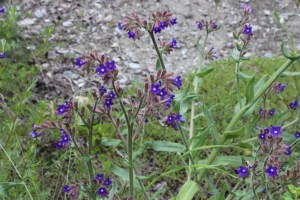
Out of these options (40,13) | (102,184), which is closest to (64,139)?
(102,184)

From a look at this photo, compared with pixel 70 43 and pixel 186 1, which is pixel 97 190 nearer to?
pixel 70 43

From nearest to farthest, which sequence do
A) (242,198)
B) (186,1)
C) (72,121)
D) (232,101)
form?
(72,121) < (242,198) < (232,101) < (186,1)

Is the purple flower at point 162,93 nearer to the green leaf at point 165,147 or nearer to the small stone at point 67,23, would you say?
Answer: the green leaf at point 165,147

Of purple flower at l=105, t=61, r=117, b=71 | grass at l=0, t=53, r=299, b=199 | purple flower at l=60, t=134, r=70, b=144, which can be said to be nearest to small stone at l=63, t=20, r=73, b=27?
grass at l=0, t=53, r=299, b=199

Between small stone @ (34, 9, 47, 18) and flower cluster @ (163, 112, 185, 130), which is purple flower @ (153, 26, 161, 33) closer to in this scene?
flower cluster @ (163, 112, 185, 130)

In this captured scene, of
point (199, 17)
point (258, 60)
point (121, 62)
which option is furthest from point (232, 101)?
point (199, 17)

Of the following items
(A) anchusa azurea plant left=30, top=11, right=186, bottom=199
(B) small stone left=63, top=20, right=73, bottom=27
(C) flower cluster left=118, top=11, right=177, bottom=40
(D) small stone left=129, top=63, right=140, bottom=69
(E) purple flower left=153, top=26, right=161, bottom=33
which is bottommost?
(D) small stone left=129, top=63, right=140, bottom=69

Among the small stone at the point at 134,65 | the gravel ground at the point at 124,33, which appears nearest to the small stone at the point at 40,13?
the gravel ground at the point at 124,33

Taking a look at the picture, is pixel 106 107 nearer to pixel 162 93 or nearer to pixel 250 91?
pixel 162 93

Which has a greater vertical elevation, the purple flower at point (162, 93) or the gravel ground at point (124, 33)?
the purple flower at point (162, 93)
